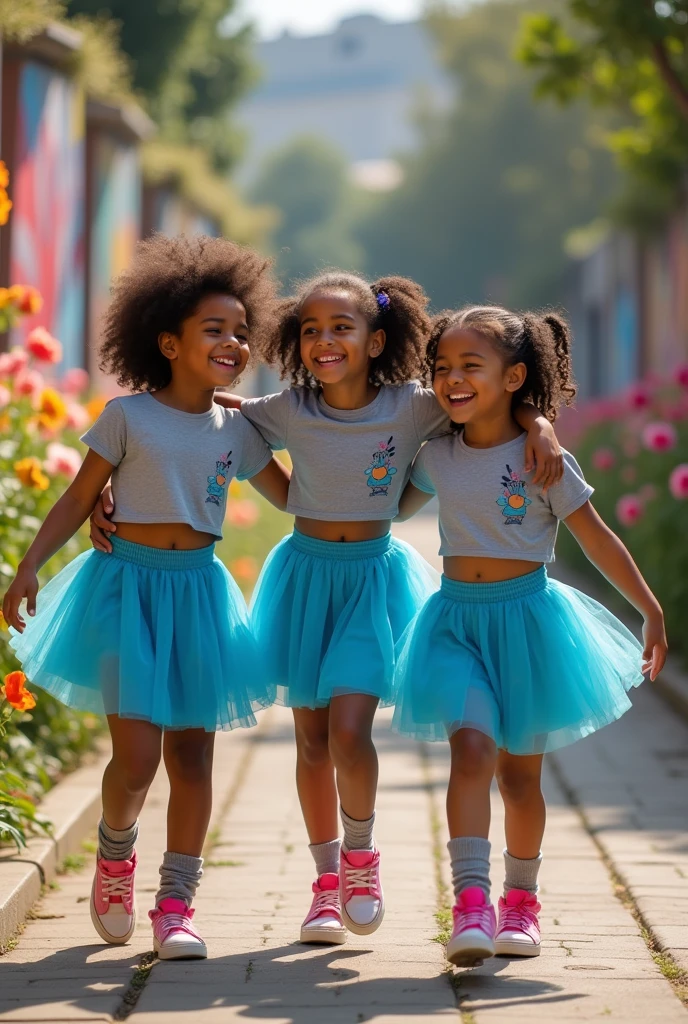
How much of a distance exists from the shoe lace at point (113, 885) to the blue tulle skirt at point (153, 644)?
0.39 metres

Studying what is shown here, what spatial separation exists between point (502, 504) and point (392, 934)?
115 centimetres

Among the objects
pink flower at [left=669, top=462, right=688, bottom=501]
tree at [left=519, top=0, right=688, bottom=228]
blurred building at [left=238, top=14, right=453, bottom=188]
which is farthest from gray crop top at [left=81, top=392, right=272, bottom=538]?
blurred building at [left=238, top=14, right=453, bottom=188]

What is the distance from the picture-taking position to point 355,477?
3996 millimetres

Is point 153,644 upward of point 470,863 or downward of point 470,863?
upward

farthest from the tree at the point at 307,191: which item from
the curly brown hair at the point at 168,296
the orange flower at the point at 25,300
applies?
the curly brown hair at the point at 168,296

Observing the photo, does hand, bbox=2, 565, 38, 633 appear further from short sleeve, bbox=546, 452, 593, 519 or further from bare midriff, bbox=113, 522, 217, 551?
short sleeve, bbox=546, 452, 593, 519

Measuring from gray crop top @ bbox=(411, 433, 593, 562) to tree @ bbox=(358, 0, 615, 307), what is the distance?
43750 millimetres

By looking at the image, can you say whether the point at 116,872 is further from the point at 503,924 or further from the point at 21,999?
the point at 503,924

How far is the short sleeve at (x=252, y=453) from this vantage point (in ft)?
13.5

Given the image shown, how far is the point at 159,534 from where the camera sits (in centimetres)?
395

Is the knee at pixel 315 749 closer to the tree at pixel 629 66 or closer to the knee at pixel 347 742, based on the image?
the knee at pixel 347 742

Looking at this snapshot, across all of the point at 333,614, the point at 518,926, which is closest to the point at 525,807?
the point at 518,926

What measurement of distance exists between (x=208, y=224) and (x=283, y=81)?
383ft

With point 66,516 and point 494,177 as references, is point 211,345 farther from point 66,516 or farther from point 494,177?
point 494,177
